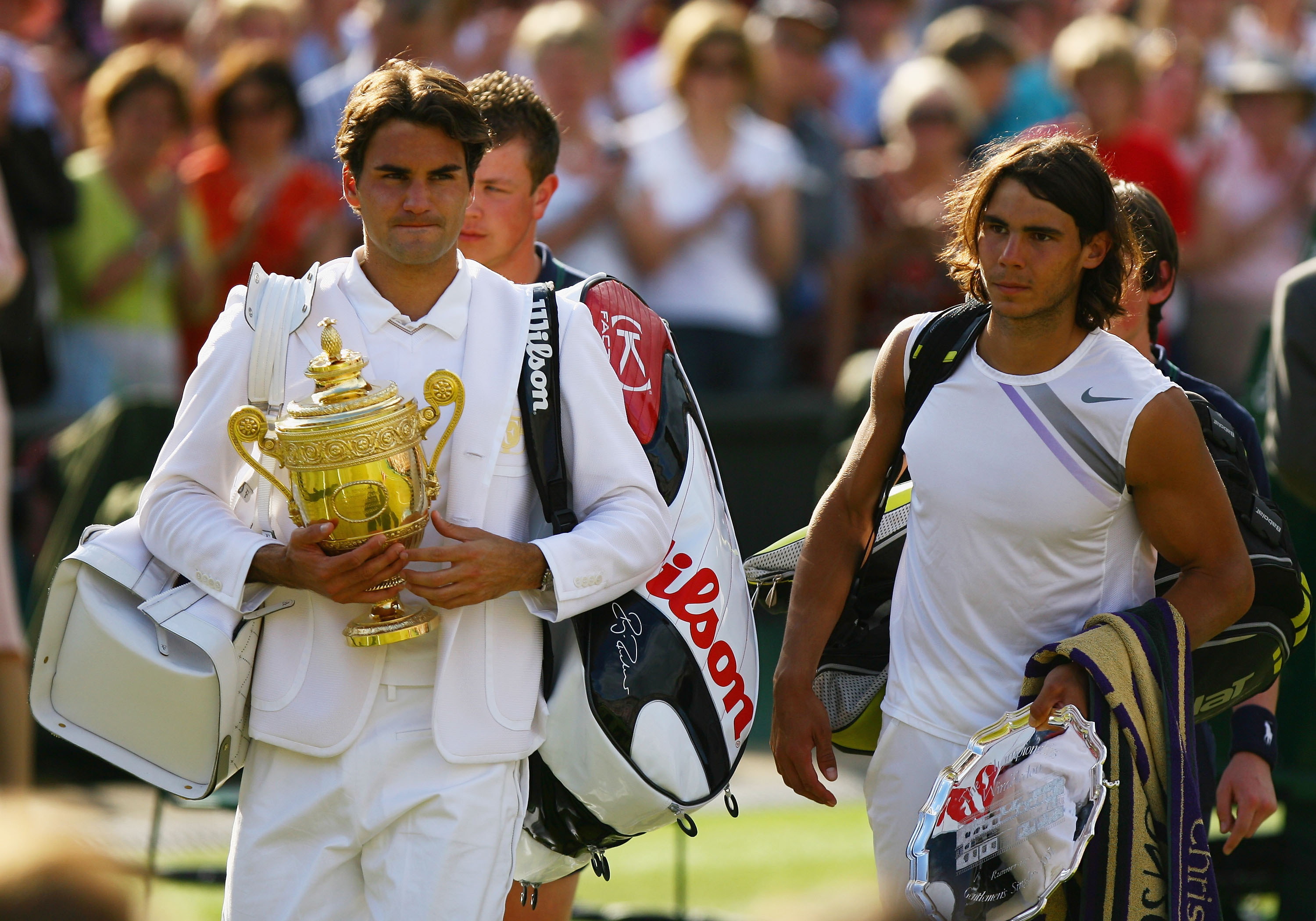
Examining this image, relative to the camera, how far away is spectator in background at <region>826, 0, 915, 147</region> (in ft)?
31.6

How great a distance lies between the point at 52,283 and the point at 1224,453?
18.3 ft

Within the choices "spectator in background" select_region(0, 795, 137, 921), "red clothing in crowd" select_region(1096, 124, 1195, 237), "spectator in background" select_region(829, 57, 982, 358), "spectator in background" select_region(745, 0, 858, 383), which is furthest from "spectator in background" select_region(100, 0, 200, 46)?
"spectator in background" select_region(0, 795, 137, 921)

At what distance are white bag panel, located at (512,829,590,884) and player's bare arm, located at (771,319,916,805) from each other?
497 millimetres

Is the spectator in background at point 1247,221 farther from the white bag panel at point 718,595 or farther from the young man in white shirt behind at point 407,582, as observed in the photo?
the young man in white shirt behind at point 407,582

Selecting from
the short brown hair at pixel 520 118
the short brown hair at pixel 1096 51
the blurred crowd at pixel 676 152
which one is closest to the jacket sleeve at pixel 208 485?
the short brown hair at pixel 520 118

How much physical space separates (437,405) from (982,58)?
270 inches

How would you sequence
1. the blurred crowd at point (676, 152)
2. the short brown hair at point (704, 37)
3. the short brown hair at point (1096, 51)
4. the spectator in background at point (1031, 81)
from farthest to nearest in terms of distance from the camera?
the spectator in background at point (1031, 81) → the short brown hair at point (1096, 51) → the short brown hair at point (704, 37) → the blurred crowd at point (676, 152)

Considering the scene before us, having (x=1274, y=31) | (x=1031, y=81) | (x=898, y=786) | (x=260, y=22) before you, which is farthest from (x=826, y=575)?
(x=1274, y=31)

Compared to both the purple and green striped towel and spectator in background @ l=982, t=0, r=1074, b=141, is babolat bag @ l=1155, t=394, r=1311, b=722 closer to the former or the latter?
the purple and green striped towel

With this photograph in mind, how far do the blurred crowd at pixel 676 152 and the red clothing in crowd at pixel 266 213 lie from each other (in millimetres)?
13

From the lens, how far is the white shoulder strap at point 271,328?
316cm

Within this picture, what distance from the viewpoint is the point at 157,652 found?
3.17 metres

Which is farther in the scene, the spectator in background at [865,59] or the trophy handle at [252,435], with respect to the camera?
the spectator in background at [865,59]

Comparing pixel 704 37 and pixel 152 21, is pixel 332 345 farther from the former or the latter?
pixel 152 21
